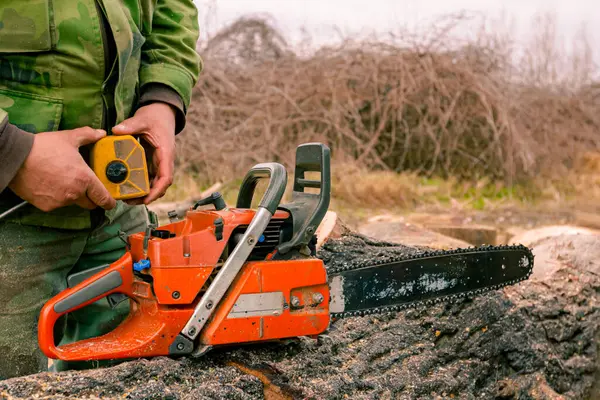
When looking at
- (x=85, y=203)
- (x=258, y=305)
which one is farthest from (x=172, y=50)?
(x=258, y=305)

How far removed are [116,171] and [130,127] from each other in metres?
0.16

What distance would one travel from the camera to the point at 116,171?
69.9 inches

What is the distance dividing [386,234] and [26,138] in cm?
291

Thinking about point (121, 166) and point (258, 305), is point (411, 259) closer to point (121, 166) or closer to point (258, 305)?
point (258, 305)

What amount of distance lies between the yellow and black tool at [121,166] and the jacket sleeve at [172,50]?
378mm

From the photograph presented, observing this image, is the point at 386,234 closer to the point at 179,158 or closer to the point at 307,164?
the point at 307,164

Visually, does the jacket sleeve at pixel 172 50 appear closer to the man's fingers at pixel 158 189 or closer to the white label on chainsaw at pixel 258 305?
the man's fingers at pixel 158 189

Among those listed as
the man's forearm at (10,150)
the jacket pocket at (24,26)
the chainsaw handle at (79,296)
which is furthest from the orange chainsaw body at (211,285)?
the jacket pocket at (24,26)

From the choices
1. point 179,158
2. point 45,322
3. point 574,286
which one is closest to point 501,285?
point 574,286

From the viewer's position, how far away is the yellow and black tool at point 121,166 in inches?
69.7

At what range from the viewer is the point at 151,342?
5.40ft

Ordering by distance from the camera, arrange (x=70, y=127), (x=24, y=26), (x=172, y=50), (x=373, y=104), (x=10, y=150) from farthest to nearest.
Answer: (x=373, y=104)
(x=172, y=50)
(x=70, y=127)
(x=24, y=26)
(x=10, y=150)

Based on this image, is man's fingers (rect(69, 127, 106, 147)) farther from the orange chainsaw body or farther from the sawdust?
the sawdust

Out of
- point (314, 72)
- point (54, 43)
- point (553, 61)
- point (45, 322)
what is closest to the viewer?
point (45, 322)
